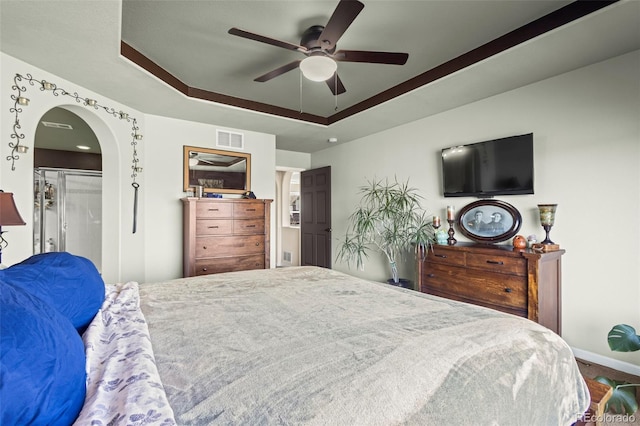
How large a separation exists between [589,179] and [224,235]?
3.65 m

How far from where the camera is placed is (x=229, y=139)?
4.19 meters

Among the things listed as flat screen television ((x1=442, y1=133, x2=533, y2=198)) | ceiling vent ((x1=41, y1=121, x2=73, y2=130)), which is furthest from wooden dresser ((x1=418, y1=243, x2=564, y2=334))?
ceiling vent ((x1=41, y1=121, x2=73, y2=130))

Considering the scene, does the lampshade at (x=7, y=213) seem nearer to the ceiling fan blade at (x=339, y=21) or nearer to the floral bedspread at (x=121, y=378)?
the floral bedspread at (x=121, y=378)

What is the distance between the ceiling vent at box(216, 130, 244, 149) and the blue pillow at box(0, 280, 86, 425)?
3712 millimetres

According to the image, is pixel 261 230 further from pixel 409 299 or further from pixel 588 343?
pixel 588 343

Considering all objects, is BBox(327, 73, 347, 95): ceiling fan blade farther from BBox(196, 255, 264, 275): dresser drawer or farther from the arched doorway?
the arched doorway

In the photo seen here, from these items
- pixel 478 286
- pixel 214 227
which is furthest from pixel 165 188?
pixel 478 286

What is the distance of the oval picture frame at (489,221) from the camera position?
2.96 metres

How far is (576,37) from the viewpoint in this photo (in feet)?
6.86

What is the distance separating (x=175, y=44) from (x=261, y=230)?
2236 millimetres

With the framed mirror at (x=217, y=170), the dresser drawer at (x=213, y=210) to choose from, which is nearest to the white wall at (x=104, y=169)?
the framed mirror at (x=217, y=170)

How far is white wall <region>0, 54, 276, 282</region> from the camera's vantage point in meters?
2.26

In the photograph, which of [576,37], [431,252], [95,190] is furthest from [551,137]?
[95,190]

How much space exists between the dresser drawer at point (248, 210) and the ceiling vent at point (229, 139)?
0.95 meters
